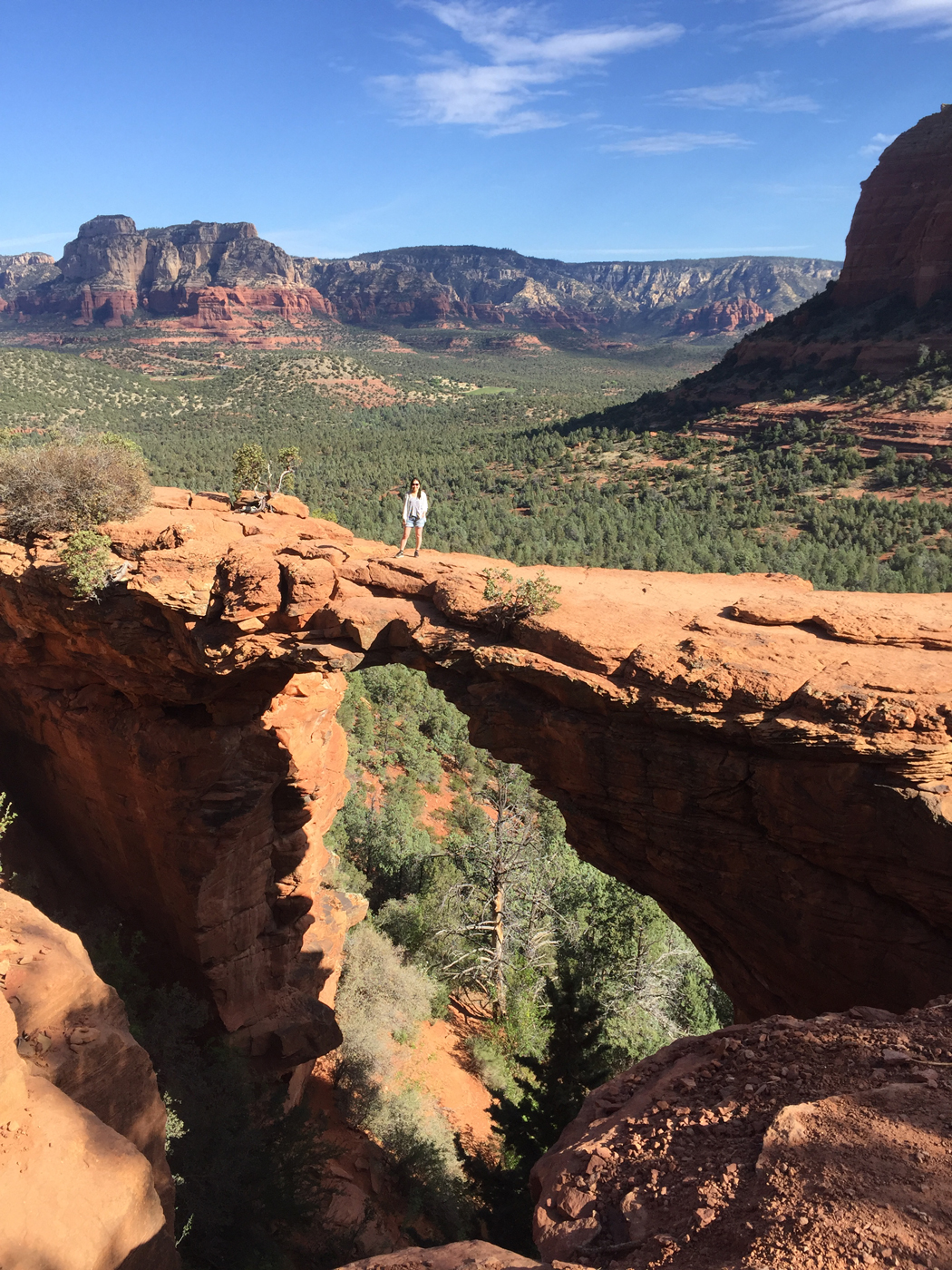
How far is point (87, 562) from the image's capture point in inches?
464

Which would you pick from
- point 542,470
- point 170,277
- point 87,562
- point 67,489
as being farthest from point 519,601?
point 170,277

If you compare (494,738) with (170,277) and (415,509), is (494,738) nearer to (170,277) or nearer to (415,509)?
(415,509)

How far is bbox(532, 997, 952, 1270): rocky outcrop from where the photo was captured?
362cm

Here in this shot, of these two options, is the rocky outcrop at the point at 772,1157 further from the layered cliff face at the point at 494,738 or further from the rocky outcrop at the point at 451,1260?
the layered cliff face at the point at 494,738

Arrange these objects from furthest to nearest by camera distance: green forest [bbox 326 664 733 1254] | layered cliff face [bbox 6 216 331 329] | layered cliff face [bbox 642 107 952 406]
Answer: layered cliff face [bbox 6 216 331 329] → layered cliff face [bbox 642 107 952 406] → green forest [bbox 326 664 733 1254]

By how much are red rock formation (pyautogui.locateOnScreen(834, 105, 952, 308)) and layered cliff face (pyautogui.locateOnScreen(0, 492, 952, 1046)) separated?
62516mm

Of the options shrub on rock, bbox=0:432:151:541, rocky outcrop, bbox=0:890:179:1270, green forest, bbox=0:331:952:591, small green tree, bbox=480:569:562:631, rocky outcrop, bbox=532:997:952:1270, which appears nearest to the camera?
rocky outcrop, bbox=532:997:952:1270

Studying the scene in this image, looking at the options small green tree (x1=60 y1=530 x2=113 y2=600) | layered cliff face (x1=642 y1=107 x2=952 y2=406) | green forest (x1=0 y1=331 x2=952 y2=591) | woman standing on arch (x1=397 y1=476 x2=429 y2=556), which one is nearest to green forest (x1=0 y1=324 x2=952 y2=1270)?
green forest (x1=0 y1=331 x2=952 y2=591)

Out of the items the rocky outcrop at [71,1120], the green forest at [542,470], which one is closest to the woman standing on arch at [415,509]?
the rocky outcrop at [71,1120]

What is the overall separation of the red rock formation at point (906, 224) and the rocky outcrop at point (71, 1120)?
6947 cm

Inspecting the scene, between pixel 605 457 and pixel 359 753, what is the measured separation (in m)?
38.9

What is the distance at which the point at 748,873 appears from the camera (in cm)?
783

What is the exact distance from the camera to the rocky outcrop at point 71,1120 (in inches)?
238

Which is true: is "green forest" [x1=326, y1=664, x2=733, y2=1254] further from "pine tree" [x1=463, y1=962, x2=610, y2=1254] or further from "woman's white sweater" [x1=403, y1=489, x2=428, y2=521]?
"woman's white sweater" [x1=403, y1=489, x2=428, y2=521]
